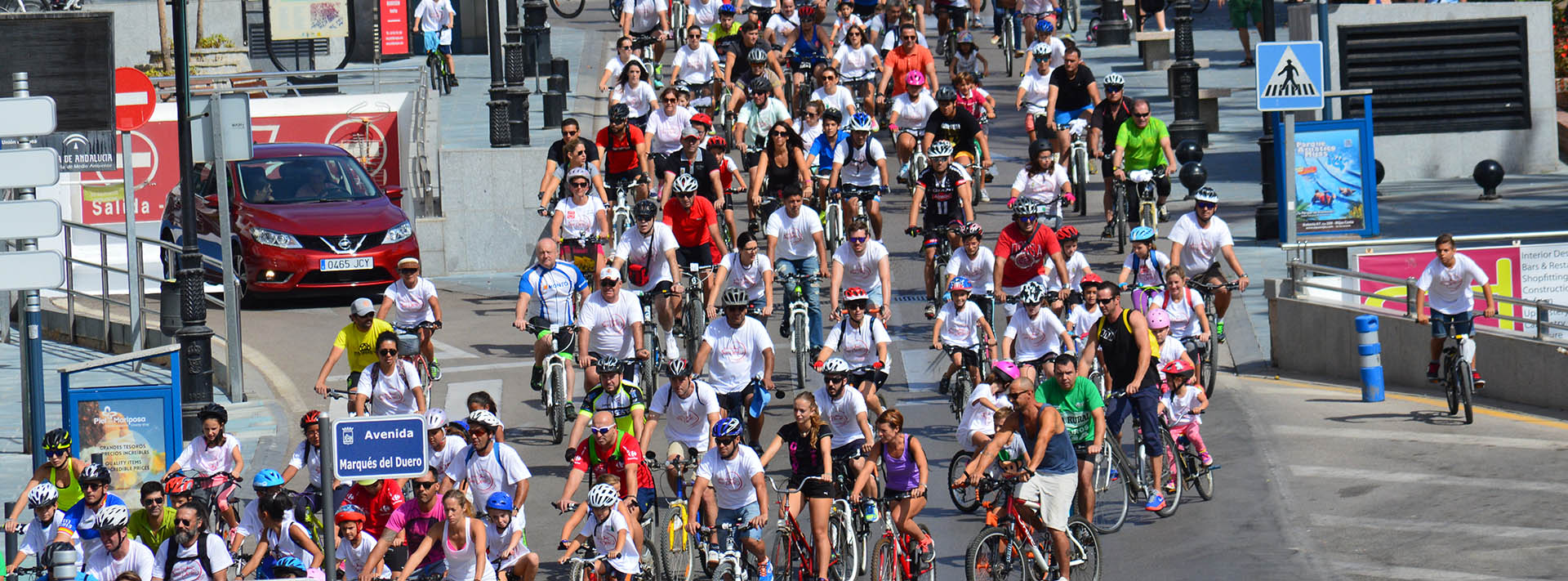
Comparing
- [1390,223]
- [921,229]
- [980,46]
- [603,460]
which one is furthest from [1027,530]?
[980,46]

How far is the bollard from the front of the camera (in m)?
20.0

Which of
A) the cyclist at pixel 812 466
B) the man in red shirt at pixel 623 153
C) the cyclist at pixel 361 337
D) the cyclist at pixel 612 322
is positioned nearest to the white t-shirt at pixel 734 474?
the cyclist at pixel 812 466

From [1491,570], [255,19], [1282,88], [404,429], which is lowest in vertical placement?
[1491,570]

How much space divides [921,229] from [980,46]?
18067 millimetres

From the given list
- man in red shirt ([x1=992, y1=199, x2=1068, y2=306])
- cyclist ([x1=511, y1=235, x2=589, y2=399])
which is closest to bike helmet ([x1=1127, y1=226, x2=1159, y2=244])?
man in red shirt ([x1=992, y1=199, x2=1068, y2=306])

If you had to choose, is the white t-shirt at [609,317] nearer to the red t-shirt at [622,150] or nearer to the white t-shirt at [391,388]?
the white t-shirt at [391,388]

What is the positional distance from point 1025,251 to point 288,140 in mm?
13554

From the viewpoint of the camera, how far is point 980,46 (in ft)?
129

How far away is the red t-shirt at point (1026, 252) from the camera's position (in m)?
19.6

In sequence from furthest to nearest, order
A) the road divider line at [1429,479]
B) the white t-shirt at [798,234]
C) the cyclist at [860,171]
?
the cyclist at [860,171], the white t-shirt at [798,234], the road divider line at [1429,479]

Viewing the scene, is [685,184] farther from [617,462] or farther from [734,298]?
[617,462]

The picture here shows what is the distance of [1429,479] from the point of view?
1708 cm

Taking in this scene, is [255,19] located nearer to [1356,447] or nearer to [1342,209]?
[1342,209]

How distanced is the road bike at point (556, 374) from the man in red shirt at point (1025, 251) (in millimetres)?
3935
